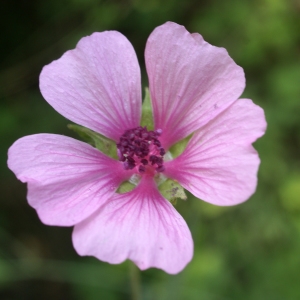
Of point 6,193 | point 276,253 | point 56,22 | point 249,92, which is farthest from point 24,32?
point 276,253

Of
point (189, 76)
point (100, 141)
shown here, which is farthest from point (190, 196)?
point (189, 76)

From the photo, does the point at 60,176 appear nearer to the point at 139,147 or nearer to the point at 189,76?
the point at 139,147

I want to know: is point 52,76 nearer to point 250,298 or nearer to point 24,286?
point 250,298

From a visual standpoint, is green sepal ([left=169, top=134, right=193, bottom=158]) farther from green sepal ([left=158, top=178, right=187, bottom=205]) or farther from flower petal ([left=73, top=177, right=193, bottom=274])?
flower petal ([left=73, top=177, right=193, bottom=274])

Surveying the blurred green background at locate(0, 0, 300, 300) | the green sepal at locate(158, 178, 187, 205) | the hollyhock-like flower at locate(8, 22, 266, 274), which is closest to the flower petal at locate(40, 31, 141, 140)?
the hollyhock-like flower at locate(8, 22, 266, 274)

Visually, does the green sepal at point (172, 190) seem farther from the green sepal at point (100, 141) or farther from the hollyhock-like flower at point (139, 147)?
the green sepal at point (100, 141)

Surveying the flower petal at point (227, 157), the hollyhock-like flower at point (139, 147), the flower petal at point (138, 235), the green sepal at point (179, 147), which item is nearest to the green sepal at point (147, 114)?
the hollyhock-like flower at point (139, 147)
